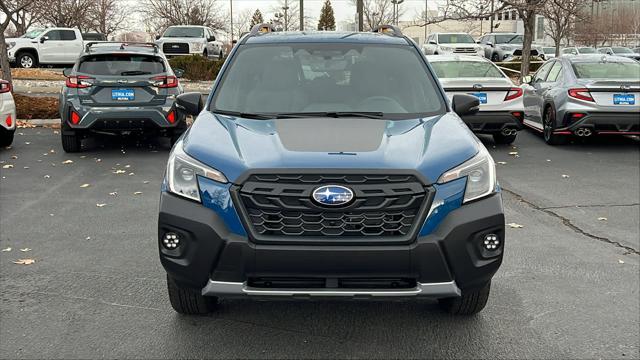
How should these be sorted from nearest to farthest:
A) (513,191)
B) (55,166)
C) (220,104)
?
(220,104) < (513,191) < (55,166)

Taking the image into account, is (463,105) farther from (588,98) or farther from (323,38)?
(588,98)

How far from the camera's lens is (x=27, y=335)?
3.88 m

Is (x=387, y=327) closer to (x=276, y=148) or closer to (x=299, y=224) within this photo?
(x=299, y=224)

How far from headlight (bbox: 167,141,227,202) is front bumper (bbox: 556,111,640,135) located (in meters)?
8.59

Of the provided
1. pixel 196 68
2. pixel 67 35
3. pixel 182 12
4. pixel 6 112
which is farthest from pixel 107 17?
pixel 6 112

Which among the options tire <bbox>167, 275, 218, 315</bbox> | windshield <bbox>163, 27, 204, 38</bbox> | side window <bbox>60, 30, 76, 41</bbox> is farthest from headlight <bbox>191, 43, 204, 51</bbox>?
tire <bbox>167, 275, 218, 315</bbox>

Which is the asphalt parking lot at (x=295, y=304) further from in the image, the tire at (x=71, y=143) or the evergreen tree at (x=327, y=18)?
the evergreen tree at (x=327, y=18)

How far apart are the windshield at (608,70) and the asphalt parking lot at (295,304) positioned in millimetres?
4026

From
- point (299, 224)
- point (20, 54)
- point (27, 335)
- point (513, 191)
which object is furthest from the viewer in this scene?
point (20, 54)

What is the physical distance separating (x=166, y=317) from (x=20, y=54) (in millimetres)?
27235

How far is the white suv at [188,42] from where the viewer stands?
2725cm

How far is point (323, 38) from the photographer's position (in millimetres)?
5164

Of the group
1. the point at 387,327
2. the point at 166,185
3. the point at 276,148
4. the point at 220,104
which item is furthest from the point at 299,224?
the point at 220,104

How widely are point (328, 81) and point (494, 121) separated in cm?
657
